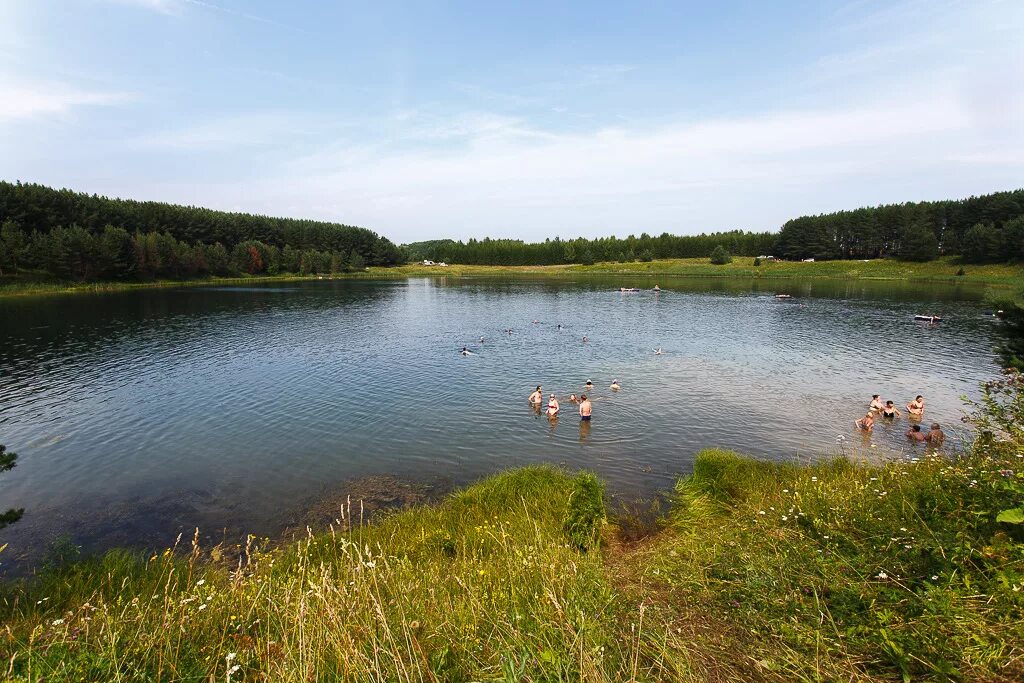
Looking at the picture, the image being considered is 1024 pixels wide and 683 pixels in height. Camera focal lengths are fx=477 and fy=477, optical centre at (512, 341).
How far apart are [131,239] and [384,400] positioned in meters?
116

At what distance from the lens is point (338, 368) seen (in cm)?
4231

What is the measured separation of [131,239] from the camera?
112 m

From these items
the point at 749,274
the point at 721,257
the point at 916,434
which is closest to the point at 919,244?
the point at 749,274

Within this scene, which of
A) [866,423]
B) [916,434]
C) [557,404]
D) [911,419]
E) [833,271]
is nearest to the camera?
[916,434]

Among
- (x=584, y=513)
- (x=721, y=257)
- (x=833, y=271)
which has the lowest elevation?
(x=584, y=513)

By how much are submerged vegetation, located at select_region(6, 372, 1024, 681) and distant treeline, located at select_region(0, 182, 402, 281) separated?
119 m

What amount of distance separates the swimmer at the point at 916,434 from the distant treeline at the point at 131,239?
13234cm

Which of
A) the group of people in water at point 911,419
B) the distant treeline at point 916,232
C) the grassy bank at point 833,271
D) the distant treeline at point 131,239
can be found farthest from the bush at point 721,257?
the group of people in water at point 911,419

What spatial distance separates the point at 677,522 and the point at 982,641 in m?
11.2

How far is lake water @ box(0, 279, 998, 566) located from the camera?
2075 cm

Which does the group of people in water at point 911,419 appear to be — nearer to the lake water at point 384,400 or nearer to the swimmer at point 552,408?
the lake water at point 384,400

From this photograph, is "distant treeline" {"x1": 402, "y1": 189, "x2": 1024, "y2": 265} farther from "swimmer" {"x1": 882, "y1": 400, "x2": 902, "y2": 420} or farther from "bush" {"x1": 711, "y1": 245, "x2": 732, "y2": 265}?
"swimmer" {"x1": 882, "y1": 400, "x2": 902, "y2": 420}

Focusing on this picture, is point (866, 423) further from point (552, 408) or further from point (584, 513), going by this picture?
point (584, 513)

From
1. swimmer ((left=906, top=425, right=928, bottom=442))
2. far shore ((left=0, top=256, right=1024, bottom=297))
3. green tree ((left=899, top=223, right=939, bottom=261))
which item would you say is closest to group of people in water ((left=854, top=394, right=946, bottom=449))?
swimmer ((left=906, top=425, right=928, bottom=442))
